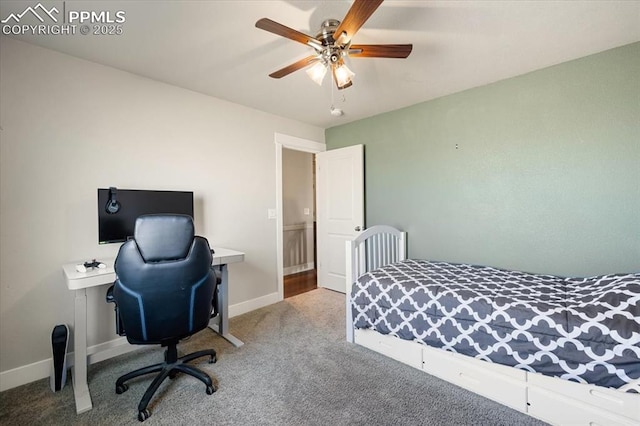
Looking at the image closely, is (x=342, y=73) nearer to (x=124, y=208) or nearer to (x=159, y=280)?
(x=159, y=280)

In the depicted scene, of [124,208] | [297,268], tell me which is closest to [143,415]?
[124,208]

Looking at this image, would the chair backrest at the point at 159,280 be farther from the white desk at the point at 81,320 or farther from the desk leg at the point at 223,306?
the desk leg at the point at 223,306

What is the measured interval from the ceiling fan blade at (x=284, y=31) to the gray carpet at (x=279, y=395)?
2.12 metres

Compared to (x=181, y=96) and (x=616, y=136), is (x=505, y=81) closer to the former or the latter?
(x=616, y=136)

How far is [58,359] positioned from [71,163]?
4.56ft

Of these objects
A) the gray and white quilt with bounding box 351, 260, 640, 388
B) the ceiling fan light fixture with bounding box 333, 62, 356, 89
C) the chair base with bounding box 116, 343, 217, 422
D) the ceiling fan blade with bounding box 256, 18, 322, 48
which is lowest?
the chair base with bounding box 116, 343, 217, 422

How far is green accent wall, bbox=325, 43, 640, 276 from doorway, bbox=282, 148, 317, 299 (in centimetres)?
213

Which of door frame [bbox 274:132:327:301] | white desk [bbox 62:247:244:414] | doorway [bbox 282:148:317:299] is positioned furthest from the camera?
doorway [bbox 282:148:317:299]

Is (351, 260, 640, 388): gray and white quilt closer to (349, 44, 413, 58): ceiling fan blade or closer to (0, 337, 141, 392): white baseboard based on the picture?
(349, 44, 413, 58): ceiling fan blade

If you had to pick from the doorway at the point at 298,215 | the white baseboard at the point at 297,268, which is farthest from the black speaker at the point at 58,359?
the white baseboard at the point at 297,268

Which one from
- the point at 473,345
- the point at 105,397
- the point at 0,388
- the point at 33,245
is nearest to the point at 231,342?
the point at 105,397

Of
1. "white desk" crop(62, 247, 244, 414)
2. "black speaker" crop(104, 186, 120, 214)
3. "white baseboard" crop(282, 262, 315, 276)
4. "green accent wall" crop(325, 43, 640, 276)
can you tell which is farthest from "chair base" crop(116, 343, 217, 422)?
"white baseboard" crop(282, 262, 315, 276)

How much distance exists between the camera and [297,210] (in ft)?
17.0

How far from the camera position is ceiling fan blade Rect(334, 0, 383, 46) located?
1263mm
